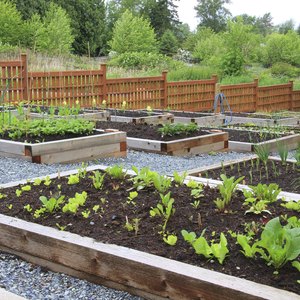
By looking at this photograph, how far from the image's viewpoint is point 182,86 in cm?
1431

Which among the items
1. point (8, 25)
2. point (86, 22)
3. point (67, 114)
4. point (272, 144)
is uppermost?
point (86, 22)

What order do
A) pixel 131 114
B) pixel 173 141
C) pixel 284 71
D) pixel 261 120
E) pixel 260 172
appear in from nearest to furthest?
pixel 260 172
pixel 173 141
pixel 131 114
pixel 261 120
pixel 284 71

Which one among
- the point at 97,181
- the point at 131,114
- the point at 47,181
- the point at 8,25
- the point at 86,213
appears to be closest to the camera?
the point at 86,213

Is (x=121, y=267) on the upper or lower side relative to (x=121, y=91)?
lower

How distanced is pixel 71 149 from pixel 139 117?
355cm

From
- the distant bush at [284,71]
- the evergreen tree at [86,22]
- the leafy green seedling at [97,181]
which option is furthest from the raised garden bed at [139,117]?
the evergreen tree at [86,22]

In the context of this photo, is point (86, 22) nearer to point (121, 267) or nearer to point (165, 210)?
point (165, 210)

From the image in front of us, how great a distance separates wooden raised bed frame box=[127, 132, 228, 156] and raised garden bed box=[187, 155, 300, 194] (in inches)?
71.3

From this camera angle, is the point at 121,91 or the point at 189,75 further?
the point at 189,75

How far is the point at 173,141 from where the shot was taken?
725 cm

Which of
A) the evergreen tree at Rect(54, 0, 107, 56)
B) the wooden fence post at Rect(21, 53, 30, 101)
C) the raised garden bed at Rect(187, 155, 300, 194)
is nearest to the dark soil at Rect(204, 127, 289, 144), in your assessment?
the raised garden bed at Rect(187, 155, 300, 194)

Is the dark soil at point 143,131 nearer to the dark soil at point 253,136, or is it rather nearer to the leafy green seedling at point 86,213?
the dark soil at point 253,136

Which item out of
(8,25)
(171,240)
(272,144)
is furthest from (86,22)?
(171,240)

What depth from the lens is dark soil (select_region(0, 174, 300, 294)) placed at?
250 cm
